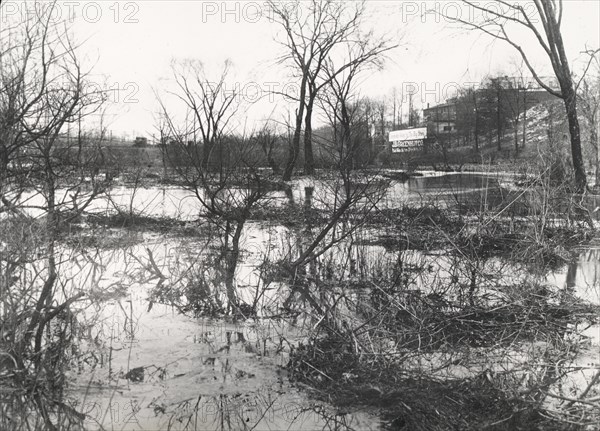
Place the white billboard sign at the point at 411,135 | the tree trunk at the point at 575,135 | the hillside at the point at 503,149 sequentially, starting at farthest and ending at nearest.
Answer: the white billboard sign at the point at 411,135
the hillside at the point at 503,149
the tree trunk at the point at 575,135

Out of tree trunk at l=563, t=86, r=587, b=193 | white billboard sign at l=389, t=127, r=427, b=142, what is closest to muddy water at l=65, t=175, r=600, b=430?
tree trunk at l=563, t=86, r=587, b=193

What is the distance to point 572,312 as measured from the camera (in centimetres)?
738

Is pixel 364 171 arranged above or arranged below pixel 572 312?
above

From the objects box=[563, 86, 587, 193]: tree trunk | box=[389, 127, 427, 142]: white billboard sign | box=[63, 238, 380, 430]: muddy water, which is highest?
box=[389, 127, 427, 142]: white billboard sign

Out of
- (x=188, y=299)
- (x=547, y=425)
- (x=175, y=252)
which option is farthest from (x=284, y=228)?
(x=547, y=425)

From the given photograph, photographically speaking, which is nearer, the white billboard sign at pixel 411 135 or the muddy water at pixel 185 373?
the muddy water at pixel 185 373

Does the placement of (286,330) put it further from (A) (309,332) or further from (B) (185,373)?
(B) (185,373)

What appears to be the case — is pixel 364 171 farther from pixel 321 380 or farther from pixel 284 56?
pixel 284 56

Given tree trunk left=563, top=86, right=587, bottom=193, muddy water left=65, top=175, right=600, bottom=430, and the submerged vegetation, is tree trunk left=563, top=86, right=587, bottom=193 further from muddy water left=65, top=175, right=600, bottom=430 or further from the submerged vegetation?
muddy water left=65, top=175, right=600, bottom=430

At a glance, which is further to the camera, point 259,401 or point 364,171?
point 364,171

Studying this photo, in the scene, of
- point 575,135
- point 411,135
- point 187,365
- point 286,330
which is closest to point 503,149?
point 411,135

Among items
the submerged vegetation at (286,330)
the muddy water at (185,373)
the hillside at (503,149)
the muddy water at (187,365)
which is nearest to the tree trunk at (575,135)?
the submerged vegetation at (286,330)

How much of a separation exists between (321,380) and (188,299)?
313cm

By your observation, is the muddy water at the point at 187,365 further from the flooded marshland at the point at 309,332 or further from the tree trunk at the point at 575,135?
the tree trunk at the point at 575,135
